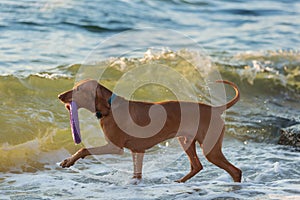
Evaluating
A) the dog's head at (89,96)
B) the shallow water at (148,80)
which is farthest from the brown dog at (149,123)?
the shallow water at (148,80)

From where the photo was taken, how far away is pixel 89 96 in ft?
16.7

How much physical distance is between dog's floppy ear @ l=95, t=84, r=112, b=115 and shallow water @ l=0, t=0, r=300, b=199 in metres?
0.71

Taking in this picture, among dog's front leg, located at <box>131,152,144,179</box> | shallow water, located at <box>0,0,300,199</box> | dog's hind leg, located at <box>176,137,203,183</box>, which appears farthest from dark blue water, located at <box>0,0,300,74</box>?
dog's hind leg, located at <box>176,137,203,183</box>

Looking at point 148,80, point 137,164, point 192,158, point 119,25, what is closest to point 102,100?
point 137,164

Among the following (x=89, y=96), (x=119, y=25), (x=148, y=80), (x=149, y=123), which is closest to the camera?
(x=89, y=96)

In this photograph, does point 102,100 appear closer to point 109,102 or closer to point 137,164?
point 109,102

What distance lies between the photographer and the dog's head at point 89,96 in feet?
16.6

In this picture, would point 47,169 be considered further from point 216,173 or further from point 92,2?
point 92,2

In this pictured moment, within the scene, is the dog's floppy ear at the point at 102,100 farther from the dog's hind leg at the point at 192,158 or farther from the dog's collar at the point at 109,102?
the dog's hind leg at the point at 192,158

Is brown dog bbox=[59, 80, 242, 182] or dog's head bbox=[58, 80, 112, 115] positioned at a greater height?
dog's head bbox=[58, 80, 112, 115]

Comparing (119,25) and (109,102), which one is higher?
(119,25)

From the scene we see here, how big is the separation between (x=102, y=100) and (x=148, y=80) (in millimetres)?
4597

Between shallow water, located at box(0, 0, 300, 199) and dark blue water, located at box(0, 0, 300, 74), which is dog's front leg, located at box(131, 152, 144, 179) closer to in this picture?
shallow water, located at box(0, 0, 300, 199)

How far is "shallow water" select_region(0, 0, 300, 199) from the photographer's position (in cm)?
580
